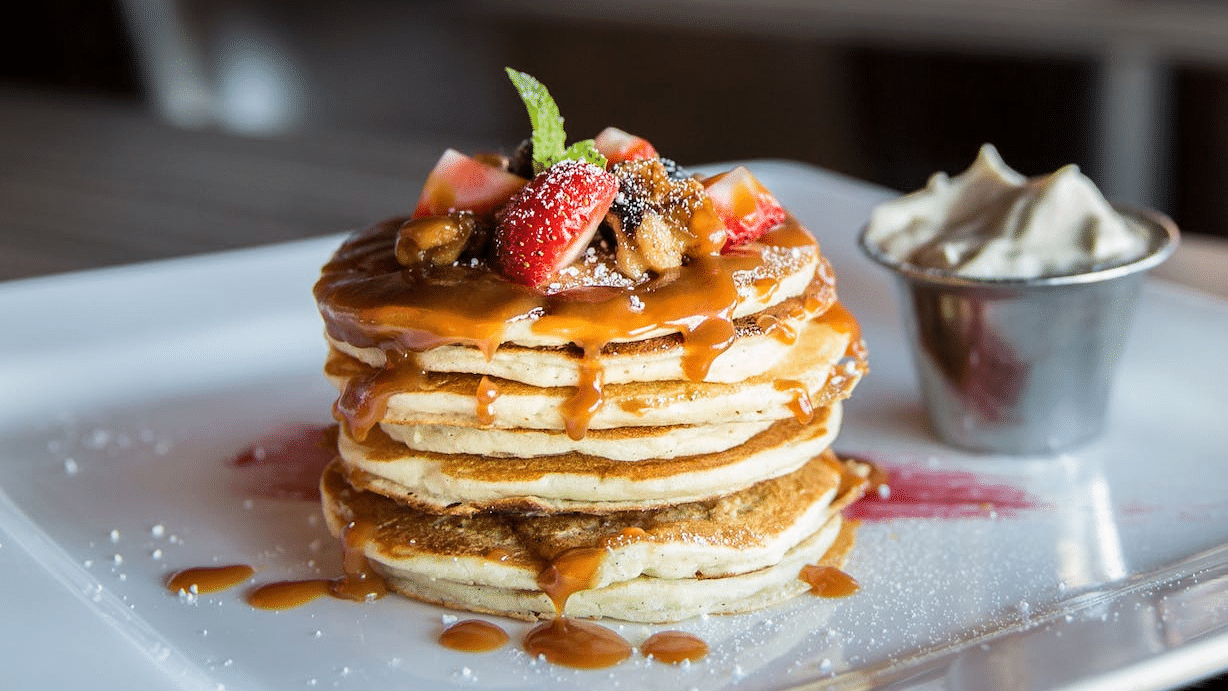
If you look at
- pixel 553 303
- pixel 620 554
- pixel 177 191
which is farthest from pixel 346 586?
pixel 177 191

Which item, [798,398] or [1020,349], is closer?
[798,398]

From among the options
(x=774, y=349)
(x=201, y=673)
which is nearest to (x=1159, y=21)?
(x=774, y=349)

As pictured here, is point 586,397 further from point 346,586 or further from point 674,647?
point 346,586

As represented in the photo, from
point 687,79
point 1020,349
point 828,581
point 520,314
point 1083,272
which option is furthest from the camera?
point 687,79

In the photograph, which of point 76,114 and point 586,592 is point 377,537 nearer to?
point 586,592

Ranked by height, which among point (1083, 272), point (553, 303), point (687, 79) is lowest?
point (687, 79)

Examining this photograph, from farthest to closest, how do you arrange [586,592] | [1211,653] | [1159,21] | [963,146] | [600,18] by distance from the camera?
[600,18]
[963,146]
[1159,21]
[586,592]
[1211,653]
